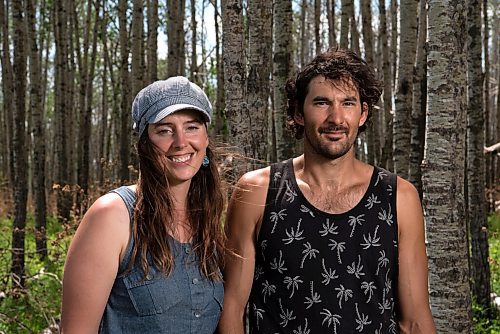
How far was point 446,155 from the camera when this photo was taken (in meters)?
3.88

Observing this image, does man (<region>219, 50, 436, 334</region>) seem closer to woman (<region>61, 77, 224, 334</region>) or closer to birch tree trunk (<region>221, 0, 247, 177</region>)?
woman (<region>61, 77, 224, 334</region>)

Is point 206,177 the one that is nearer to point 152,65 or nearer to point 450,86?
point 450,86

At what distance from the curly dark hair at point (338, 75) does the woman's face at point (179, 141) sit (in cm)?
55

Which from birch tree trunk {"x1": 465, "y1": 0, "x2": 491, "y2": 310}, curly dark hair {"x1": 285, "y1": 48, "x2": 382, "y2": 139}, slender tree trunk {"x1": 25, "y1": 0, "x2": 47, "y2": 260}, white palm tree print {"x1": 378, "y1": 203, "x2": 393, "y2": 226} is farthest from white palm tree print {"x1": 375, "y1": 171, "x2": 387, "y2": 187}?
slender tree trunk {"x1": 25, "y1": 0, "x2": 47, "y2": 260}

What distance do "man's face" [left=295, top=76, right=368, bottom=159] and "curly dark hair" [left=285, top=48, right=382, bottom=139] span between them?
23mm

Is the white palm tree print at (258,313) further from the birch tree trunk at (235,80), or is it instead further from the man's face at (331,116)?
the birch tree trunk at (235,80)

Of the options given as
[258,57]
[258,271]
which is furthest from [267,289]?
[258,57]

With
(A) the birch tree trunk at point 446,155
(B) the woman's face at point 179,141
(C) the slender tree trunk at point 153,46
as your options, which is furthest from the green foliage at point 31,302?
(C) the slender tree trunk at point 153,46

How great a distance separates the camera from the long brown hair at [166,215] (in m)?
2.25

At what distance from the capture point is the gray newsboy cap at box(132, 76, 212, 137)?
231 centimetres

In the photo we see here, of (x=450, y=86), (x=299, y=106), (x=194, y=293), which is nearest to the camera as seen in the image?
(x=194, y=293)

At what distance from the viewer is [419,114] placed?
6.38m

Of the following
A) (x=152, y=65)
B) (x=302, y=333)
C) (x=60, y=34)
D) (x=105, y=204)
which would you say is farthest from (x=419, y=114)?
(x=60, y=34)

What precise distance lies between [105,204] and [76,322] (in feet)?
1.17
